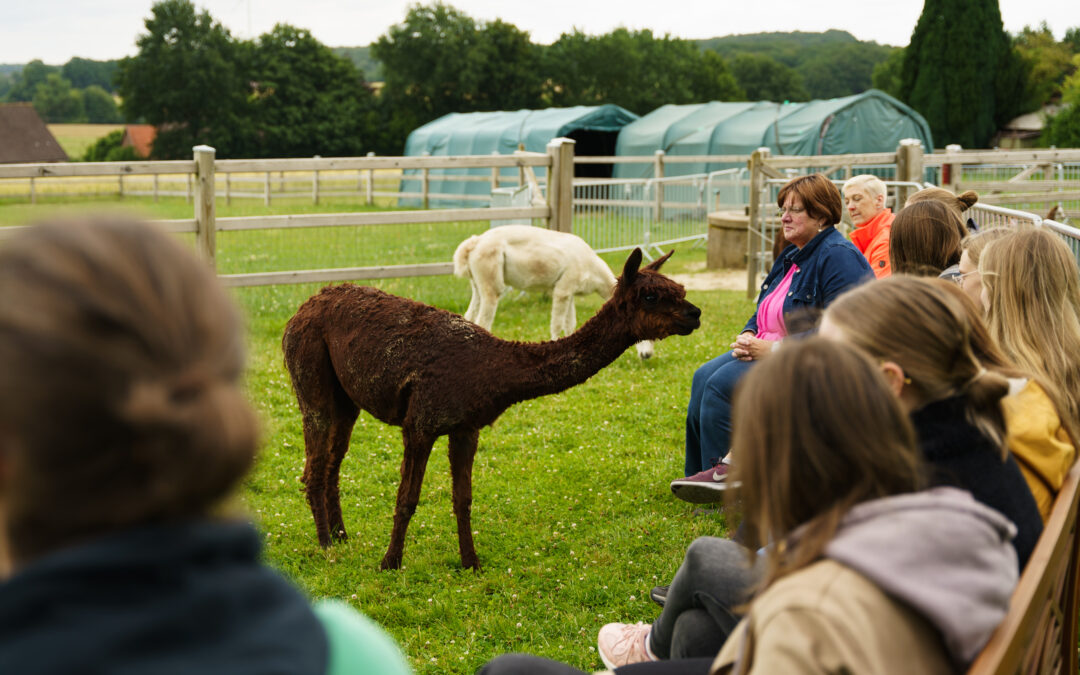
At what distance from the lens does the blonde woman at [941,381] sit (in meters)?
2.09

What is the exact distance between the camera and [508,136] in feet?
101

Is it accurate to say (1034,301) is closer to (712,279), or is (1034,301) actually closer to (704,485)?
(704,485)

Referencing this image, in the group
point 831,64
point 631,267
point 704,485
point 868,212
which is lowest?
point 704,485

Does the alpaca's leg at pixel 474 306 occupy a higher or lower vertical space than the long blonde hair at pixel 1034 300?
lower

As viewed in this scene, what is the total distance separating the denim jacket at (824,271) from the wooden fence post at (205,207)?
252 inches

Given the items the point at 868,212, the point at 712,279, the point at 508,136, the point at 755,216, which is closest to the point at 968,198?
the point at 868,212

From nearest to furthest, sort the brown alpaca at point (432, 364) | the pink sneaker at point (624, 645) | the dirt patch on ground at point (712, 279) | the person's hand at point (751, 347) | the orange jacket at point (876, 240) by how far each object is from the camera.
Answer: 1. the pink sneaker at point (624, 645)
2. the brown alpaca at point (432, 364)
3. the person's hand at point (751, 347)
4. the orange jacket at point (876, 240)
5. the dirt patch on ground at point (712, 279)

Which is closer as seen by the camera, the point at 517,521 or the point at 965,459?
the point at 965,459

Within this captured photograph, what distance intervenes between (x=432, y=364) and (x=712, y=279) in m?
11.1

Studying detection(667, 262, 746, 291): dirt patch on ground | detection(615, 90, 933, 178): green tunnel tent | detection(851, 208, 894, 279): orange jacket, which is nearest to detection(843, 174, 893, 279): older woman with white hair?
detection(851, 208, 894, 279): orange jacket

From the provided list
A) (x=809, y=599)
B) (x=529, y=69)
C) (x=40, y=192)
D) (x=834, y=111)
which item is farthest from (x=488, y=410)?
Result: (x=529, y=69)

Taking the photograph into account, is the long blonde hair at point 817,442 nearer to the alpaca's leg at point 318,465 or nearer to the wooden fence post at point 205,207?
the alpaca's leg at point 318,465

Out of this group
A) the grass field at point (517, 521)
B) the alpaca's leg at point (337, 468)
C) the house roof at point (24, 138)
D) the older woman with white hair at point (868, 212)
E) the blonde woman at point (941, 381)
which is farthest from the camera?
the house roof at point (24, 138)

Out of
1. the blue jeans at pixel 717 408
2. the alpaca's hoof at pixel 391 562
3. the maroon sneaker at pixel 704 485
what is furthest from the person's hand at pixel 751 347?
the alpaca's hoof at pixel 391 562
